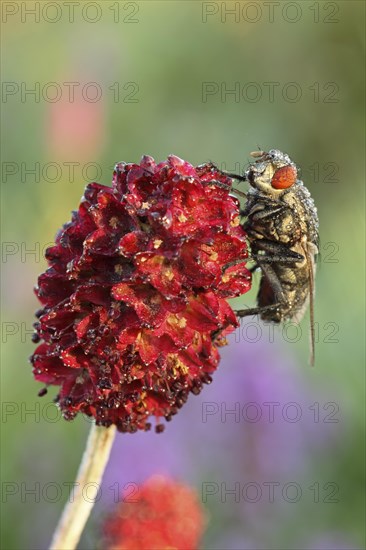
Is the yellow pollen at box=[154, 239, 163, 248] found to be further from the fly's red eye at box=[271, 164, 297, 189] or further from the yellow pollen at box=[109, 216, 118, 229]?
the fly's red eye at box=[271, 164, 297, 189]

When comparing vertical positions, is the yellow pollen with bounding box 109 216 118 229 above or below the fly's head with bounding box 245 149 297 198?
below

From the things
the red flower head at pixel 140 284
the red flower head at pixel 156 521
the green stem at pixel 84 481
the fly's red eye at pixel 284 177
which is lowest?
the red flower head at pixel 156 521

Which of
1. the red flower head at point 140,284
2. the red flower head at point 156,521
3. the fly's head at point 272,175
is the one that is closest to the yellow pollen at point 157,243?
the red flower head at point 140,284

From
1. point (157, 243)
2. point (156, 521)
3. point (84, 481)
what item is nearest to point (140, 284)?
point (157, 243)

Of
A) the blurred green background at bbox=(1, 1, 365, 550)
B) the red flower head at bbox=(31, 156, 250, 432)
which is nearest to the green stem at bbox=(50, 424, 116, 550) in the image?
the red flower head at bbox=(31, 156, 250, 432)

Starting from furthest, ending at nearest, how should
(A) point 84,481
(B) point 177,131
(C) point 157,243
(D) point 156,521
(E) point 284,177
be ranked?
(B) point 177,131 → (D) point 156,521 → (E) point 284,177 → (A) point 84,481 → (C) point 157,243

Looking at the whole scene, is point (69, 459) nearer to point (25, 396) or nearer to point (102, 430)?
point (25, 396)

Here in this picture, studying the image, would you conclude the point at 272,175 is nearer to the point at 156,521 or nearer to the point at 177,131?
the point at 156,521

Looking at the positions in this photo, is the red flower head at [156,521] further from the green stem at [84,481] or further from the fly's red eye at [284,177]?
the fly's red eye at [284,177]
